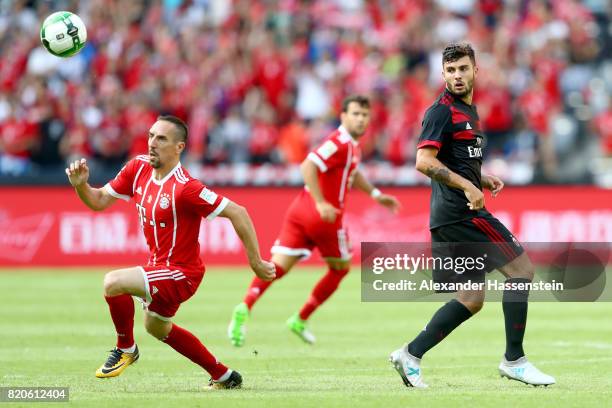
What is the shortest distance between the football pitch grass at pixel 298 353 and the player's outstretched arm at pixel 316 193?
Result: 4.65 feet

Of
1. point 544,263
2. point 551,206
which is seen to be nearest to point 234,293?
point 544,263

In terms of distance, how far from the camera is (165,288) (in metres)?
8.87

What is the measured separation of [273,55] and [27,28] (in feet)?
18.6

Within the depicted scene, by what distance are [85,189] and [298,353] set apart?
3450mm

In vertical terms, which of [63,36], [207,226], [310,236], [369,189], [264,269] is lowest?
[207,226]

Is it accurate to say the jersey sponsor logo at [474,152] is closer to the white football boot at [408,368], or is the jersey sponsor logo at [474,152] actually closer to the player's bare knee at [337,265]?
the white football boot at [408,368]

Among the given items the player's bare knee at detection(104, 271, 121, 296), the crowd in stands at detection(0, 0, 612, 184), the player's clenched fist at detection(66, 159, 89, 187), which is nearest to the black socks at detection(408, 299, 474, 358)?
the player's bare knee at detection(104, 271, 121, 296)

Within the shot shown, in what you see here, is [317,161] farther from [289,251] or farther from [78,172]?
[78,172]

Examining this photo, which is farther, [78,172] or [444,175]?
[78,172]

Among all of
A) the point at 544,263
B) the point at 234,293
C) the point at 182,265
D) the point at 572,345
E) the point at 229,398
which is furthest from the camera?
the point at 544,263

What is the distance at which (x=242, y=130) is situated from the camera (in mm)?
23703

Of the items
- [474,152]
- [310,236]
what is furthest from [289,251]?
[474,152]

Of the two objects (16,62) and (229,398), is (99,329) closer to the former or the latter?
(229,398)

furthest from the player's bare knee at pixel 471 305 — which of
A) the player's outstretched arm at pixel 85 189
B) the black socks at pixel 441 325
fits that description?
the player's outstretched arm at pixel 85 189
